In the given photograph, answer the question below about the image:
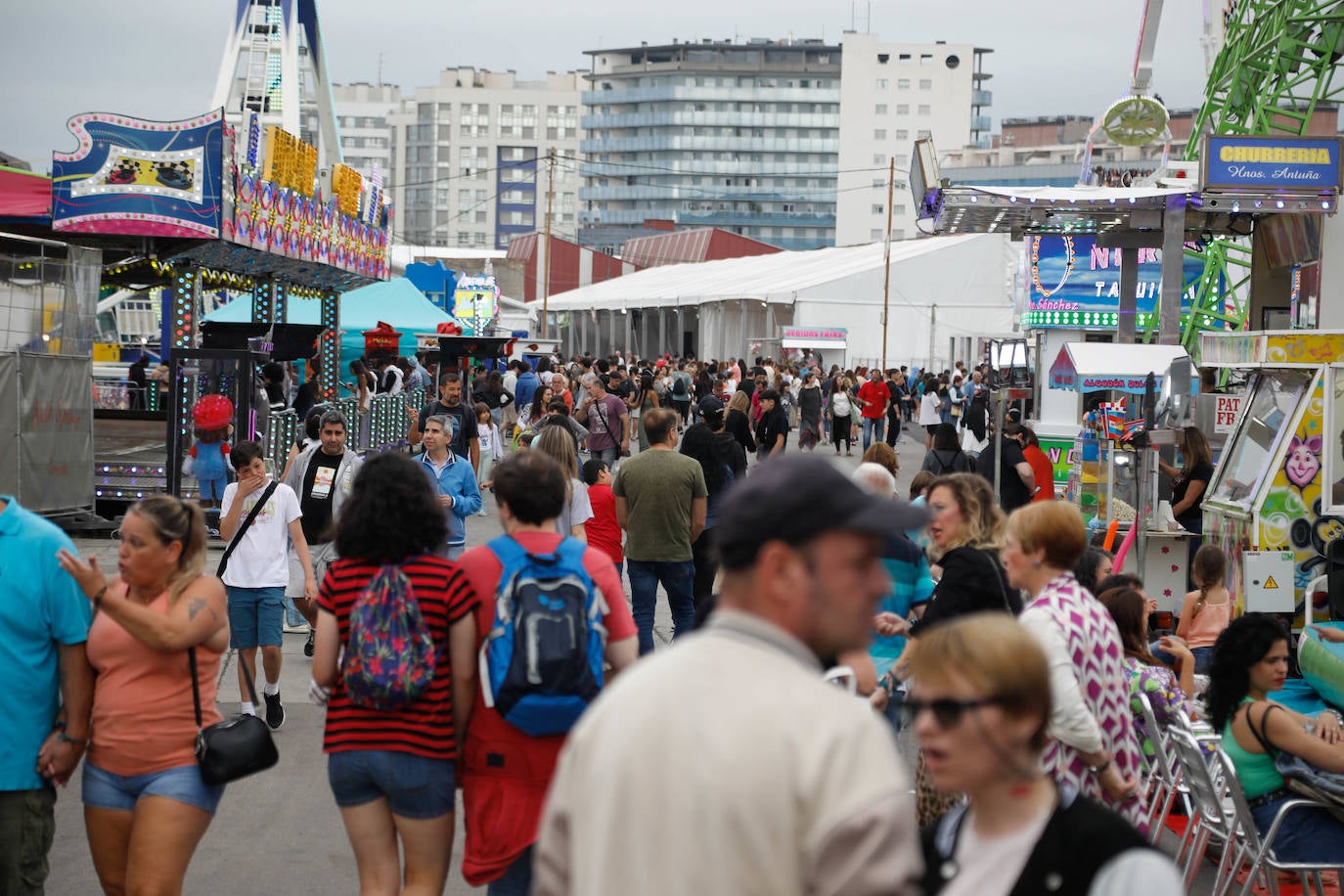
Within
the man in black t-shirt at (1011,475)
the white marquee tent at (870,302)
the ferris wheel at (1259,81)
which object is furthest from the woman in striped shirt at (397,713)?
the white marquee tent at (870,302)

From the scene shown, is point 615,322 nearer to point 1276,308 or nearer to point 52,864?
point 1276,308

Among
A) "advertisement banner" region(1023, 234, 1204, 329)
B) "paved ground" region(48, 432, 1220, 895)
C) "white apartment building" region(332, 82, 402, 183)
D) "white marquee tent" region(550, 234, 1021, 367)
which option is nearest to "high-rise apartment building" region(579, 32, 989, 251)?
"white apartment building" region(332, 82, 402, 183)

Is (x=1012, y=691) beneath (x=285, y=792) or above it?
above

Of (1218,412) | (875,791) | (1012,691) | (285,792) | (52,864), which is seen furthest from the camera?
(1218,412)

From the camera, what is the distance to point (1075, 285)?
109 feet

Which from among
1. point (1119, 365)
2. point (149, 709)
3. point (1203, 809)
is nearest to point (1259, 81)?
point (1119, 365)

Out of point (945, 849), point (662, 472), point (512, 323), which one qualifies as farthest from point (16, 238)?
point (512, 323)

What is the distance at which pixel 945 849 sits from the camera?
2650mm

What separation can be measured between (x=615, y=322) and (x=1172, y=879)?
65519mm

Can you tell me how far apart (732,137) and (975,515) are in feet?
446

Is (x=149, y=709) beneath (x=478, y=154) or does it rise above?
beneath

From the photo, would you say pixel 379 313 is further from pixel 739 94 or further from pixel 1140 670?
pixel 739 94

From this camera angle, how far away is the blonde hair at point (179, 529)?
4.16m

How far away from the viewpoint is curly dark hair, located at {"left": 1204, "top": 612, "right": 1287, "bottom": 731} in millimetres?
5078
